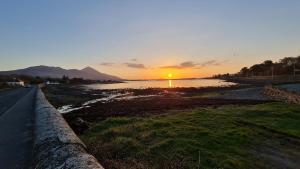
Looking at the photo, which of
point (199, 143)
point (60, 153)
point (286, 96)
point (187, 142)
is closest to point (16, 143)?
point (60, 153)

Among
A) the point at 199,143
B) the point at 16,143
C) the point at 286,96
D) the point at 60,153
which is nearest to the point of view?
the point at 60,153

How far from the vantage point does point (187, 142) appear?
1366 cm

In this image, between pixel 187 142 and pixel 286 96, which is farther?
pixel 286 96

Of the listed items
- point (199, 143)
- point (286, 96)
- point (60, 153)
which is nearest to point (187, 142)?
point (199, 143)

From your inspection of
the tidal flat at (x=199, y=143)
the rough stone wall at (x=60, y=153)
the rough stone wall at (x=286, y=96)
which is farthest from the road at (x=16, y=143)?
the rough stone wall at (x=286, y=96)

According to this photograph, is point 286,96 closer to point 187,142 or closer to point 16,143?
point 187,142

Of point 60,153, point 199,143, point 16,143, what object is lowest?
point 199,143

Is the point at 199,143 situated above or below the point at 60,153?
below

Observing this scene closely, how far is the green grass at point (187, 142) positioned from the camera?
1141cm

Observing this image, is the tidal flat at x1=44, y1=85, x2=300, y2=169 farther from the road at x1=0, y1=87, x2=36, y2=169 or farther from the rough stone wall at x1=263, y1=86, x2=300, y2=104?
the rough stone wall at x1=263, y1=86, x2=300, y2=104

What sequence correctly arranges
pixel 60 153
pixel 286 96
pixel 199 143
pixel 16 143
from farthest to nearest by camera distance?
pixel 286 96
pixel 199 143
pixel 16 143
pixel 60 153

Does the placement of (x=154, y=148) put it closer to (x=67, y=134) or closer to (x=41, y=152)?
(x=67, y=134)

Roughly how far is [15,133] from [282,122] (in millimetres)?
14972

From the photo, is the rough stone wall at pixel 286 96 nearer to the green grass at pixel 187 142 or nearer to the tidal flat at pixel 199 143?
the green grass at pixel 187 142
